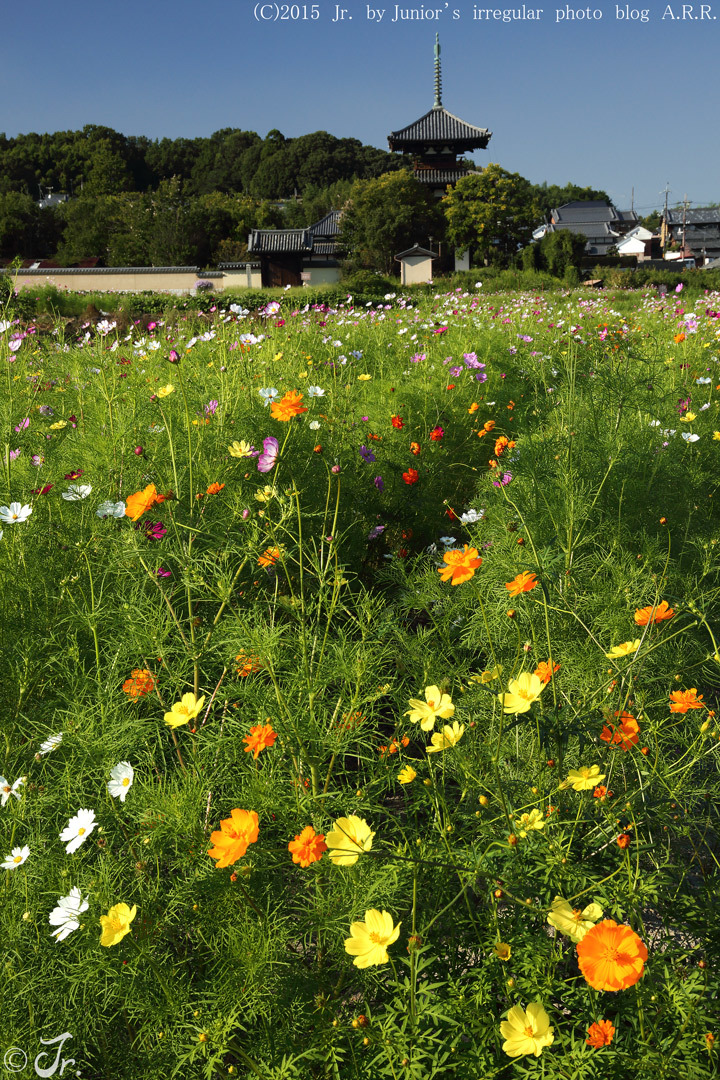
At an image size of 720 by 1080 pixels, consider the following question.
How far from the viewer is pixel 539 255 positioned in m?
23.5

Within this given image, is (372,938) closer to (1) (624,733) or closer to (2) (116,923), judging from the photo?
(2) (116,923)

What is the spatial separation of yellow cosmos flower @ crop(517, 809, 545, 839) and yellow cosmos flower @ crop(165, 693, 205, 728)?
1.51 feet

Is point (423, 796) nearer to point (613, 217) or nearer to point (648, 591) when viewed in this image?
point (648, 591)

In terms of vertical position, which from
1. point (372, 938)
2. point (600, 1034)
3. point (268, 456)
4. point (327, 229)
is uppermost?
point (327, 229)

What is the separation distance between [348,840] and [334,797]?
0.29m

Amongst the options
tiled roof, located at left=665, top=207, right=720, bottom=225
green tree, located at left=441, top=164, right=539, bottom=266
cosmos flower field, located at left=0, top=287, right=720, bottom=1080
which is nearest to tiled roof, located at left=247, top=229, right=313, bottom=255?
green tree, located at left=441, top=164, right=539, bottom=266

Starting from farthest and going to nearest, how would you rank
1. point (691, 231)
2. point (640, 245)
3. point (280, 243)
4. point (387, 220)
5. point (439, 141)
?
point (691, 231), point (640, 245), point (439, 141), point (280, 243), point (387, 220)

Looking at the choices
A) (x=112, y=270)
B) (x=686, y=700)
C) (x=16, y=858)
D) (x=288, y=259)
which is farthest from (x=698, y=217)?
(x=16, y=858)

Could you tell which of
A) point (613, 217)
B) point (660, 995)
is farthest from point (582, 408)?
point (613, 217)

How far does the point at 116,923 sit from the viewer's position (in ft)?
2.61

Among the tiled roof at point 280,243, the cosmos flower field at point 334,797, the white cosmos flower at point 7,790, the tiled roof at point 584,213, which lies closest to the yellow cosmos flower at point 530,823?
the cosmos flower field at point 334,797

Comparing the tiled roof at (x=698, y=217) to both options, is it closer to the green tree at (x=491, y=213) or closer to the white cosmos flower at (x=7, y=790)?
the green tree at (x=491, y=213)

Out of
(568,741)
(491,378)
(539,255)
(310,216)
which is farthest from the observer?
(310,216)

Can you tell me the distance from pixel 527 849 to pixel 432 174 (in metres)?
37.1
